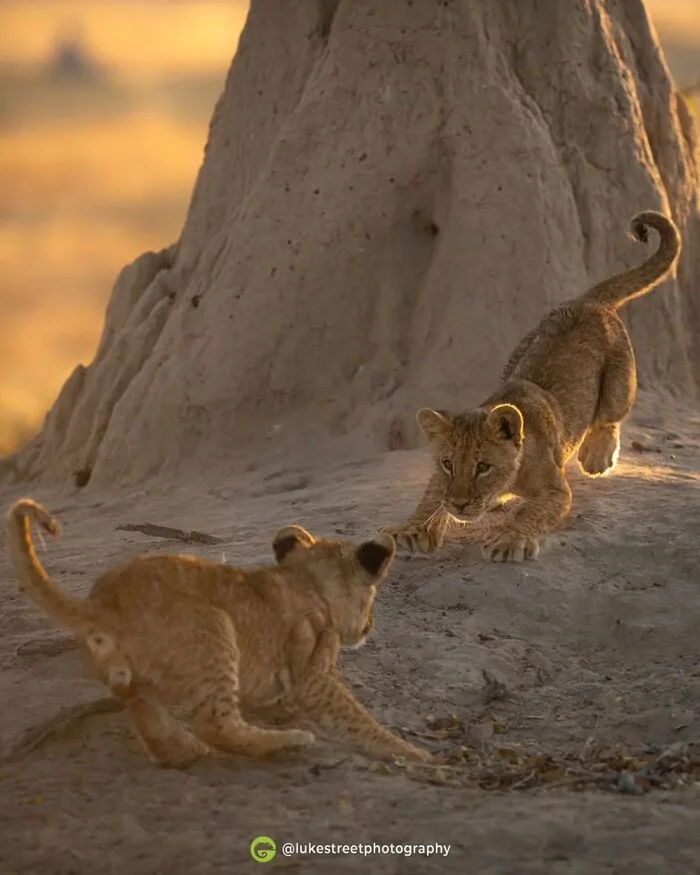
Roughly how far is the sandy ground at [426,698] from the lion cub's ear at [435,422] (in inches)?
26.2

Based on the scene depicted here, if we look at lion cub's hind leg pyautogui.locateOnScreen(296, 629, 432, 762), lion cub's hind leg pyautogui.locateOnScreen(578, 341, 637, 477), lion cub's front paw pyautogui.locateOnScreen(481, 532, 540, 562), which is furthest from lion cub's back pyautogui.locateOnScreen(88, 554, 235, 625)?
lion cub's hind leg pyautogui.locateOnScreen(578, 341, 637, 477)

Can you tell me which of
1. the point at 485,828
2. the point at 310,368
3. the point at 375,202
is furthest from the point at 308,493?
the point at 485,828

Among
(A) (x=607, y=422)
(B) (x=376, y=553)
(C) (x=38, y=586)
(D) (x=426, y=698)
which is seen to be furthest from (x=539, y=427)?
(C) (x=38, y=586)

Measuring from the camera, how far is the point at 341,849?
357 centimetres

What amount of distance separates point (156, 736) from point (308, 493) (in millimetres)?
4162

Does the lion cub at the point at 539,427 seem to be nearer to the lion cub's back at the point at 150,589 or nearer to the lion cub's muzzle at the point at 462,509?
the lion cub's muzzle at the point at 462,509

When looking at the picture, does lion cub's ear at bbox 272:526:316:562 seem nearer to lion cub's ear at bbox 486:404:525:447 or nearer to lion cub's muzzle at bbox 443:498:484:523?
lion cub's muzzle at bbox 443:498:484:523

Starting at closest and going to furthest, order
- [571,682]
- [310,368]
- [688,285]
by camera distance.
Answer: [571,682], [310,368], [688,285]

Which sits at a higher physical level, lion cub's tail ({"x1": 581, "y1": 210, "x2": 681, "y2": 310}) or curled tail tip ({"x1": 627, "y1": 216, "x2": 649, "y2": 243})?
curled tail tip ({"x1": 627, "y1": 216, "x2": 649, "y2": 243})

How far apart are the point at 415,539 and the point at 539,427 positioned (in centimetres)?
108

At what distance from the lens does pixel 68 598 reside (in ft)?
14.0

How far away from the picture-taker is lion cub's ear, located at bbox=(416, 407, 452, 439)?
274 inches

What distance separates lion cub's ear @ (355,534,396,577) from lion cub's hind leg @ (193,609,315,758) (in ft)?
2.45

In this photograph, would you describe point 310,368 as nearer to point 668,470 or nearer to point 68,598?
point 668,470
